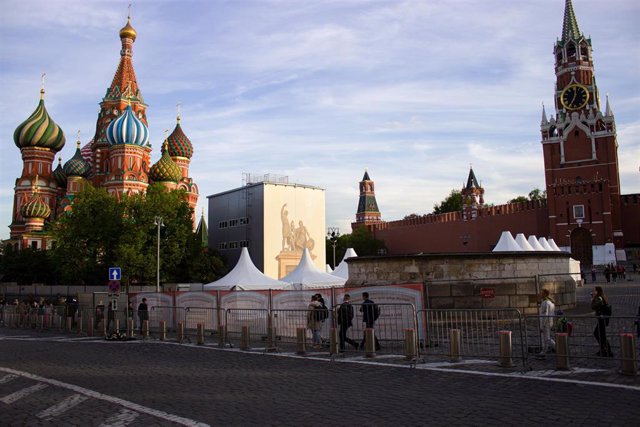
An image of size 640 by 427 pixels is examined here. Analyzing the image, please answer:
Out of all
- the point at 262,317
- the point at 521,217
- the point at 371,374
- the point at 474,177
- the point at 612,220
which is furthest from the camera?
the point at 474,177

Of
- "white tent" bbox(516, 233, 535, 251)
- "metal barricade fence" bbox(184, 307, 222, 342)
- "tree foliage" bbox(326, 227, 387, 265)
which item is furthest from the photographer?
"tree foliage" bbox(326, 227, 387, 265)

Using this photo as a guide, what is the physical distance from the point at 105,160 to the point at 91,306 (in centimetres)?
3732

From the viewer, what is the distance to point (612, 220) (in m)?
64.8

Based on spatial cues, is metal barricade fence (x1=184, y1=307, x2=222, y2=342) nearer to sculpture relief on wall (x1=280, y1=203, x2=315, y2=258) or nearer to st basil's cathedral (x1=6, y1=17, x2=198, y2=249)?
sculpture relief on wall (x1=280, y1=203, x2=315, y2=258)

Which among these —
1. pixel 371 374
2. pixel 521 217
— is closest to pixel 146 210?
pixel 371 374

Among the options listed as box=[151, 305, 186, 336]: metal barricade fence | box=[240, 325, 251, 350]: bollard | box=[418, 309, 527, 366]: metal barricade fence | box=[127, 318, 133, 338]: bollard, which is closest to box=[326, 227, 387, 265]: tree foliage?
box=[151, 305, 186, 336]: metal barricade fence

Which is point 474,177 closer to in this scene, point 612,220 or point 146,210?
point 612,220

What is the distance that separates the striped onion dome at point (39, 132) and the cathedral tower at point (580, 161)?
5911 cm

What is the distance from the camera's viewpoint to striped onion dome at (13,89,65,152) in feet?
207

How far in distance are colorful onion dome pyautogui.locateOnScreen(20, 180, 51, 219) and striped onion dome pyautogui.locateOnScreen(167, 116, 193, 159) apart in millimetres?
15234

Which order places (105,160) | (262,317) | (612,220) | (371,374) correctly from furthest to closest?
(612,220) → (105,160) → (262,317) → (371,374)

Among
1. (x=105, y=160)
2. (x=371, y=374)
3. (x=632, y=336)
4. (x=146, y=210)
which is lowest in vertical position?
(x=371, y=374)

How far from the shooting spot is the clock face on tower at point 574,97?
70.7 metres

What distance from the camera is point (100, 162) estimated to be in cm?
5866
